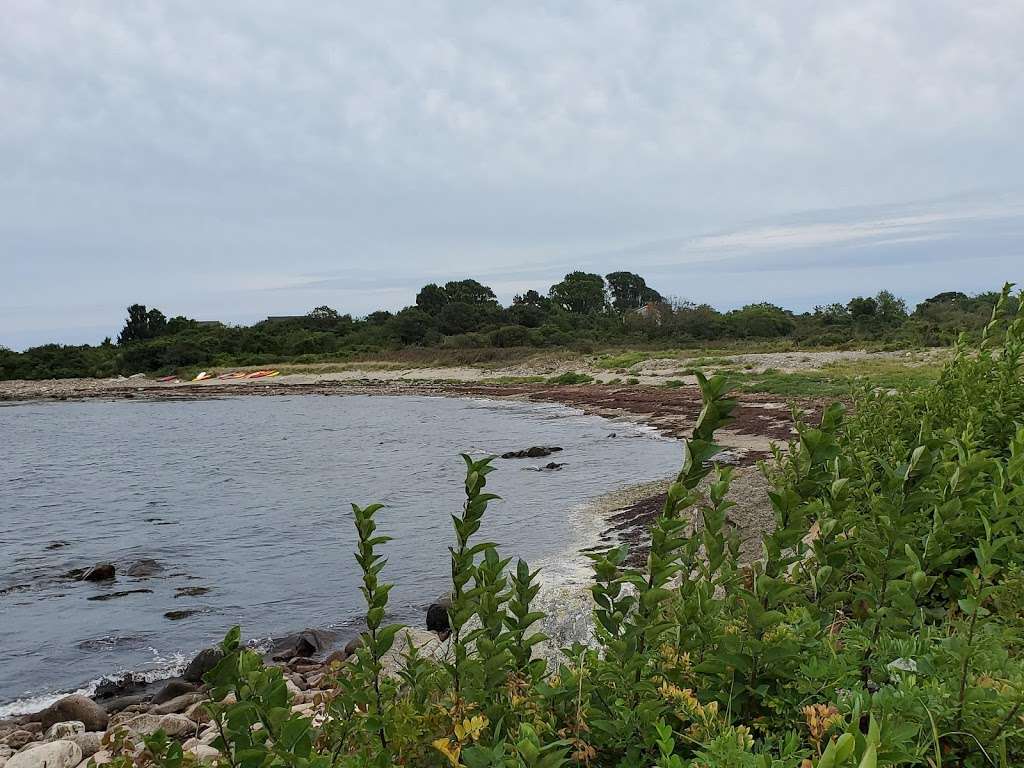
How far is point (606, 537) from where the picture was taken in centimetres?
1194

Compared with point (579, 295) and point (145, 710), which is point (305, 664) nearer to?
point (145, 710)

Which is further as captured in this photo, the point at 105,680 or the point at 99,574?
the point at 99,574

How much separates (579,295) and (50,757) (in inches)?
3561

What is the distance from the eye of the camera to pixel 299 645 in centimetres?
857

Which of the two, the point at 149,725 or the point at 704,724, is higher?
the point at 704,724

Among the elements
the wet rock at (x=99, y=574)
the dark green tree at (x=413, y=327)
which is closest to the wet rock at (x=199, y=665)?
the wet rock at (x=99, y=574)

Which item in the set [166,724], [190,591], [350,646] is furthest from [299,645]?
[190,591]

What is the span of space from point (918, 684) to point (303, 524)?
48.8ft

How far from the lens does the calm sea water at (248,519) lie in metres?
9.71

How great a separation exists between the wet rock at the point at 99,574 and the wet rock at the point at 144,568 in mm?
266

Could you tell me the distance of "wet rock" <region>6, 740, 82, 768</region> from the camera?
5.35 metres

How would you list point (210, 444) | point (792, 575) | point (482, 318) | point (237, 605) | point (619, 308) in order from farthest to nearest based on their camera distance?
point (619, 308), point (482, 318), point (210, 444), point (237, 605), point (792, 575)

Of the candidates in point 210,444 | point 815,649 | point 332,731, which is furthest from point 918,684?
point 210,444

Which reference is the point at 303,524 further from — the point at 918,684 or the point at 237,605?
the point at 918,684
